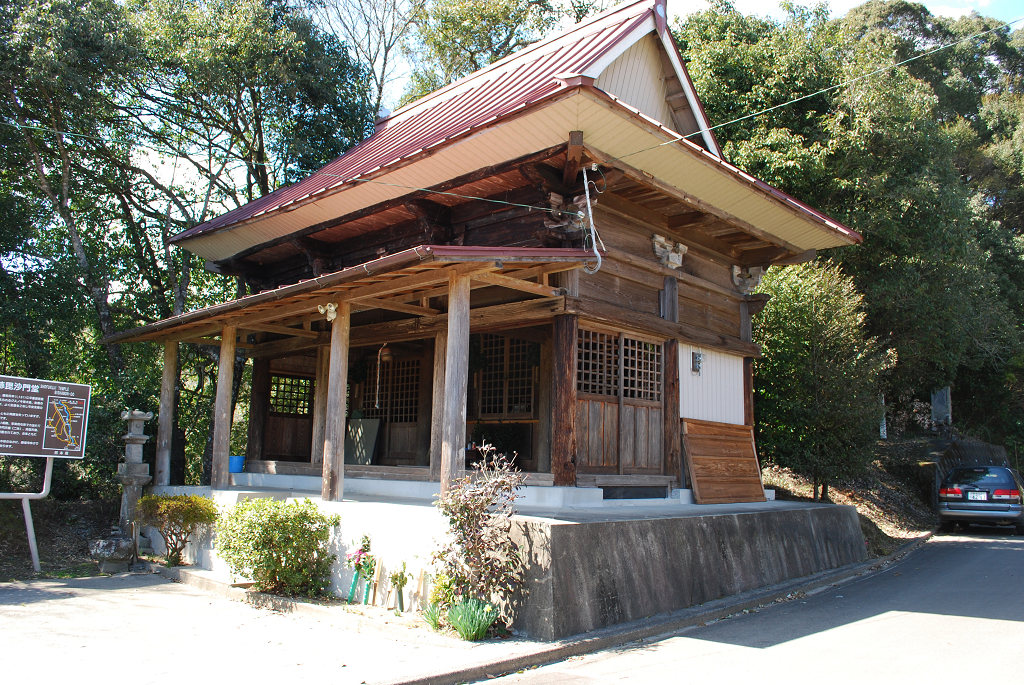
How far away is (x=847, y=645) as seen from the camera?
5.95 metres

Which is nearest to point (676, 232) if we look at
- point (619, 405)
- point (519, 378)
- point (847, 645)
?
point (619, 405)

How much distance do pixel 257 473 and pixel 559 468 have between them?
6.90 metres

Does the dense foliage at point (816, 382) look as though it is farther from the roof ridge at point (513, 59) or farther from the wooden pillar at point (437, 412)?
the wooden pillar at point (437, 412)

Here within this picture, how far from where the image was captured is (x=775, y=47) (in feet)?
60.7

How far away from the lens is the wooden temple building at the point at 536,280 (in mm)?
8133

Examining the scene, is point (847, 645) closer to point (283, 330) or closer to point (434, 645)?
point (434, 645)

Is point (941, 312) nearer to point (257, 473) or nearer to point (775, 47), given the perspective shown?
point (775, 47)

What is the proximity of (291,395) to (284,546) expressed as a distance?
7.61 metres

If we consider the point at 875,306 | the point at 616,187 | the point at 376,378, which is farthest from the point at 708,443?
the point at 875,306

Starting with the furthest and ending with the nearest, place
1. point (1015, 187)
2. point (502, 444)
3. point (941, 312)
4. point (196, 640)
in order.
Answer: point (1015, 187) → point (941, 312) → point (502, 444) → point (196, 640)

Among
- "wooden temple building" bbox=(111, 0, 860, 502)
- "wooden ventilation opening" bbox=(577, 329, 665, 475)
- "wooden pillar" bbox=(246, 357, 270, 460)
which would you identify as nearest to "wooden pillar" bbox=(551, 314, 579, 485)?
"wooden temple building" bbox=(111, 0, 860, 502)

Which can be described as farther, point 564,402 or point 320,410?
point 320,410

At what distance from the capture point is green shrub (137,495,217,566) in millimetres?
9375

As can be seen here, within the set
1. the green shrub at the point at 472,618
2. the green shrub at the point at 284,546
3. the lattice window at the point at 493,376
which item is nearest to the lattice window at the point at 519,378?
the lattice window at the point at 493,376
